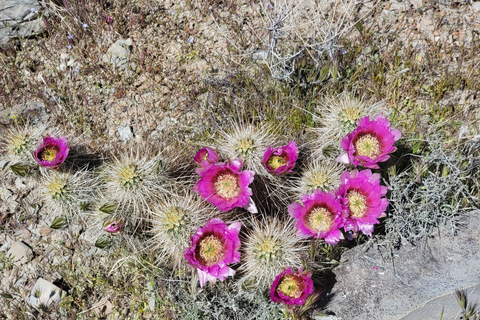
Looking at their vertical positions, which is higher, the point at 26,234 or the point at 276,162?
the point at 276,162

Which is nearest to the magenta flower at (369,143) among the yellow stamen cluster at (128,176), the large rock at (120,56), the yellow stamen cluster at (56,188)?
the yellow stamen cluster at (128,176)

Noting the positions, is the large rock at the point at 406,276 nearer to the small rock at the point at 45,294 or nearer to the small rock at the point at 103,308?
the small rock at the point at 103,308

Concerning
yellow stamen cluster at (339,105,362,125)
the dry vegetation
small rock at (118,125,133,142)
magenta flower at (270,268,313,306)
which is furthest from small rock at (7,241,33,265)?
yellow stamen cluster at (339,105,362,125)

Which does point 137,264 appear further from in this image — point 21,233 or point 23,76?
point 23,76

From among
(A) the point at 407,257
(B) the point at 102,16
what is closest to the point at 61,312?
(A) the point at 407,257

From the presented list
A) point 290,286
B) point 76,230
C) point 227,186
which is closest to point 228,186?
point 227,186

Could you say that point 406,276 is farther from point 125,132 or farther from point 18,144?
point 18,144
